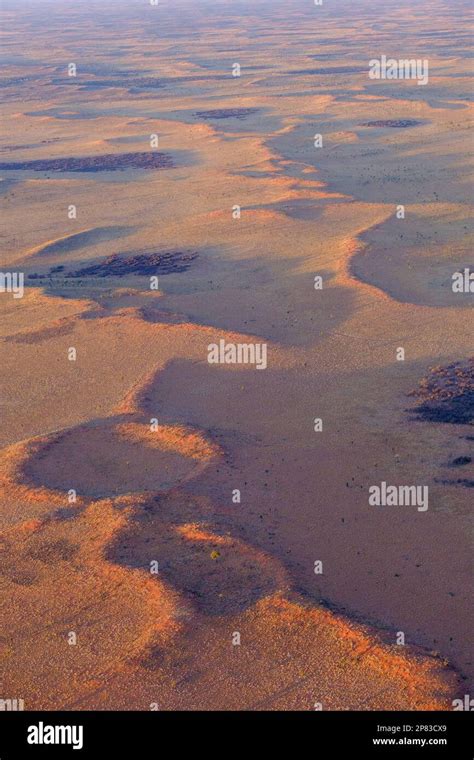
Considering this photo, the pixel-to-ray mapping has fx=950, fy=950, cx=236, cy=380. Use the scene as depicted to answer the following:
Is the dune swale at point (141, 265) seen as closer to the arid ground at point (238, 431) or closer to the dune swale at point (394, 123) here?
the arid ground at point (238, 431)

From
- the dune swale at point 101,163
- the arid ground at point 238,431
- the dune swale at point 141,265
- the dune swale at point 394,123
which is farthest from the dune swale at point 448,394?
the dune swale at point 394,123

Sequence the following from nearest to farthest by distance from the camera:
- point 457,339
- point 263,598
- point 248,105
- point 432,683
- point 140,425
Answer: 1. point 432,683
2. point 263,598
3. point 140,425
4. point 457,339
5. point 248,105

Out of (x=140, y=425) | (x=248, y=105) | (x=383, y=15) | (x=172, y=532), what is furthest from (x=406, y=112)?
(x=383, y=15)

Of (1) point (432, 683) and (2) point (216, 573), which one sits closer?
(1) point (432, 683)

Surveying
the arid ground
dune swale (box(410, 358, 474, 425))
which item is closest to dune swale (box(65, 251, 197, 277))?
the arid ground

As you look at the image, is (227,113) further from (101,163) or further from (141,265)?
(141,265)

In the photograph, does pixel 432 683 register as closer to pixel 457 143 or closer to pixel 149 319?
pixel 149 319
